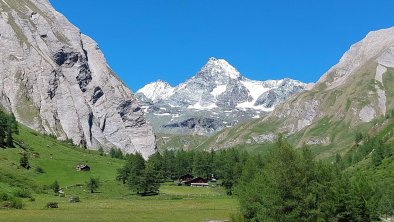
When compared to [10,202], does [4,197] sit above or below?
above

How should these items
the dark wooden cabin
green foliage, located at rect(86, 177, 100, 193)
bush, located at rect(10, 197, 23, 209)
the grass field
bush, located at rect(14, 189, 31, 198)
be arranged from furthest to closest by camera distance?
1. the dark wooden cabin
2. green foliage, located at rect(86, 177, 100, 193)
3. bush, located at rect(14, 189, 31, 198)
4. the grass field
5. bush, located at rect(10, 197, 23, 209)

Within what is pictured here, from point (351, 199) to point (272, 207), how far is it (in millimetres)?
24305

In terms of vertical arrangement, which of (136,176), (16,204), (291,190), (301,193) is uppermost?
(136,176)

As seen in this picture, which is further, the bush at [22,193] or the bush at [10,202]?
the bush at [22,193]

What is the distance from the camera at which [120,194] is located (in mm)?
149625

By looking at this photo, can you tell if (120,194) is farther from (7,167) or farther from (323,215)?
(323,215)

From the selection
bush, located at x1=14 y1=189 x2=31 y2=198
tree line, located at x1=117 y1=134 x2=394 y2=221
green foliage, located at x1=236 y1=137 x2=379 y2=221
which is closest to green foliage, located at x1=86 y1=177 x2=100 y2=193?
bush, located at x1=14 y1=189 x2=31 y2=198

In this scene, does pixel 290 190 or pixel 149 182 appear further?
pixel 149 182

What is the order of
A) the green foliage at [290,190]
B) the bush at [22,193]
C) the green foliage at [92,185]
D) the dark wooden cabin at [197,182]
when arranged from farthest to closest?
the dark wooden cabin at [197,182] < the green foliage at [92,185] < the bush at [22,193] < the green foliage at [290,190]

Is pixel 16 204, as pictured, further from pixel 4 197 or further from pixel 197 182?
pixel 197 182

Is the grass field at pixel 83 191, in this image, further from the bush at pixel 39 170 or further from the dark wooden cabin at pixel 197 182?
the dark wooden cabin at pixel 197 182

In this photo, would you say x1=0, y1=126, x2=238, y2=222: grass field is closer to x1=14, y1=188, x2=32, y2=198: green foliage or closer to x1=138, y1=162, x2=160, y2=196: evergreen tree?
x1=14, y1=188, x2=32, y2=198: green foliage

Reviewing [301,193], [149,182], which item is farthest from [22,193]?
[301,193]

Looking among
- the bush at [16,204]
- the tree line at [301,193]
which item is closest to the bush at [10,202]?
the bush at [16,204]
